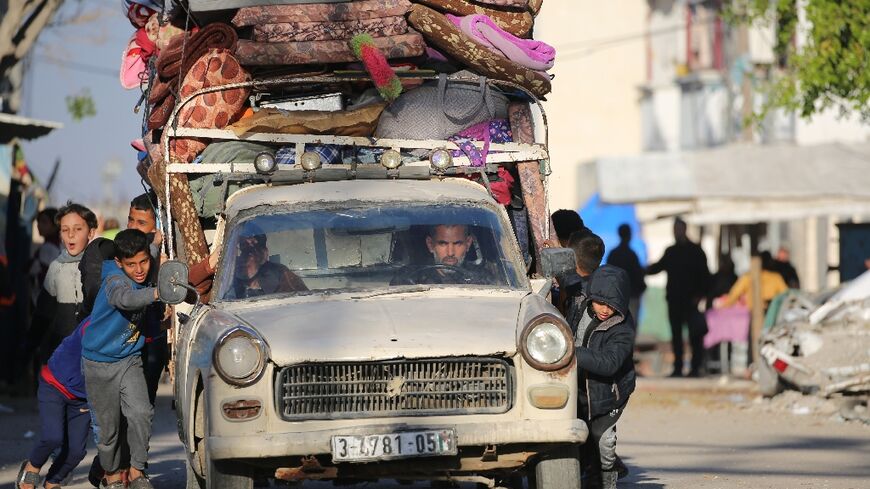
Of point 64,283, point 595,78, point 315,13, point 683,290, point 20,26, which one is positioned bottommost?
point 683,290

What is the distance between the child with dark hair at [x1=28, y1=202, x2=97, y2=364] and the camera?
12.7 m

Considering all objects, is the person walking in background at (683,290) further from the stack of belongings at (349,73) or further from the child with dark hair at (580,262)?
the child with dark hair at (580,262)

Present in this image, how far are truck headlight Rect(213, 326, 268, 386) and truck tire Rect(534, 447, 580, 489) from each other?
1.48 meters

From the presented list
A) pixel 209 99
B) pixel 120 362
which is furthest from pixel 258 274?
pixel 209 99

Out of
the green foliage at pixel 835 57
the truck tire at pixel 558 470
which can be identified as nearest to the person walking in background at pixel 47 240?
the green foliage at pixel 835 57

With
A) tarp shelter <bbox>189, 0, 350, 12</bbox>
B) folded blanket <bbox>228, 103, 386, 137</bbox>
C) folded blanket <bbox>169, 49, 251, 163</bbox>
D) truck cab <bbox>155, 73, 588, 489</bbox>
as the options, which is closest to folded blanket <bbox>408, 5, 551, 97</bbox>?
tarp shelter <bbox>189, 0, 350, 12</bbox>

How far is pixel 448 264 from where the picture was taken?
9688 millimetres

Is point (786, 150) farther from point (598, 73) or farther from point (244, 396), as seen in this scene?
point (244, 396)

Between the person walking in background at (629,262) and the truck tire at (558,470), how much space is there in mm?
14866

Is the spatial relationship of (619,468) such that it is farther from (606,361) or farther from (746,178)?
(746,178)

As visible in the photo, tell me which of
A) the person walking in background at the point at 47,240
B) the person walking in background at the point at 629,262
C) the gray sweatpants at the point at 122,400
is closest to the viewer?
the gray sweatpants at the point at 122,400

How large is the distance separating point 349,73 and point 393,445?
395 cm

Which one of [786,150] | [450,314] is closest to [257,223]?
[450,314]

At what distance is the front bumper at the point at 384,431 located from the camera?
8.35m
